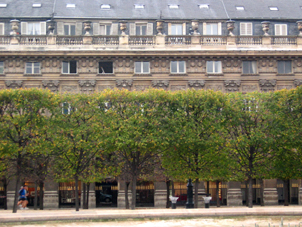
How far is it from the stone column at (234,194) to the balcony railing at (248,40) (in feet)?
41.4

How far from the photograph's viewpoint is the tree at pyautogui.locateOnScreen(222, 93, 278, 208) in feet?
153

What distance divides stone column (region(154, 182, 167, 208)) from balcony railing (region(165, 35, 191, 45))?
12588 mm

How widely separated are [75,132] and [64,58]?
1101 centimetres

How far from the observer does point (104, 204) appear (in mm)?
54812

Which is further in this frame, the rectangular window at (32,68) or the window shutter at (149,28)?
the window shutter at (149,28)

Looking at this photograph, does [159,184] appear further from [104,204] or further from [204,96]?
[204,96]

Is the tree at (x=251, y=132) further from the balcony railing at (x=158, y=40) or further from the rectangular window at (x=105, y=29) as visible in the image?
the rectangular window at (x=105, y=29)

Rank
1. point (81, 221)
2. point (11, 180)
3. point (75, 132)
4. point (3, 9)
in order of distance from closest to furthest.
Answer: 1. point (81, 221)
2. point (75, 132)
3. point (11, 180)
4. point (3, 9)

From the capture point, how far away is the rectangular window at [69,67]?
5509 centimetres

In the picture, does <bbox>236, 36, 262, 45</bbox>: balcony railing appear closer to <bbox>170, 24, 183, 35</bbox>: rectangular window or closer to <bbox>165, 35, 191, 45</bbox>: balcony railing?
<bbox>165, 35, 191, 45</bbox>: balcony railing

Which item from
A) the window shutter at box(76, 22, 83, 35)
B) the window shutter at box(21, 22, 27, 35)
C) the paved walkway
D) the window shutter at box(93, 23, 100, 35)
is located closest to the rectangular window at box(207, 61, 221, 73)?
the window shutter at box(93, 23, 100, 35)

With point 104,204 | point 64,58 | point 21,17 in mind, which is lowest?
point 104,204

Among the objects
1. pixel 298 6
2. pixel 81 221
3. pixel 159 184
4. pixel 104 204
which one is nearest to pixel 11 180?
pixel 104 204

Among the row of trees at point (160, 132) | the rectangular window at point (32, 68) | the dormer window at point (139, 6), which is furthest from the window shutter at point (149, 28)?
the row of trees at point (160, 132)
